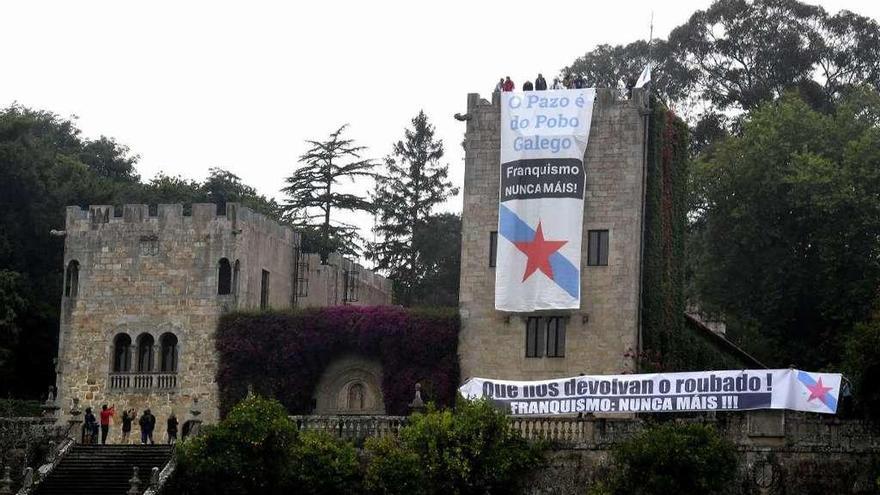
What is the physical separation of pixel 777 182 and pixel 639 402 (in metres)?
15.3

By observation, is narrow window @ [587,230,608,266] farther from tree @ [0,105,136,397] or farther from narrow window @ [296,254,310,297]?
tree @ [0,105,136,397]

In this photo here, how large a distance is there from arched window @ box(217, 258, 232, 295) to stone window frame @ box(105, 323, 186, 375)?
67.7 inches

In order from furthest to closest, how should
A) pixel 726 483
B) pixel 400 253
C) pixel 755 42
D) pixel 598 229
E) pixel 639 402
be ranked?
pixel 400 253
pixel 755 42
pixel 598 229
pixel 639 402
pixel 726 483

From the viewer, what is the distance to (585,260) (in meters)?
52.8

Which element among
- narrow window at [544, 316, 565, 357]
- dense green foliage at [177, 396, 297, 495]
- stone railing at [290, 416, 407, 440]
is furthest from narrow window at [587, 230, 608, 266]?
dense green foliage at [177, 396, 297, 495]

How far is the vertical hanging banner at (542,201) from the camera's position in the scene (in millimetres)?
52438

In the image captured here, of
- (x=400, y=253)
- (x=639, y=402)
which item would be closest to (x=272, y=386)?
(x=639, y=402)

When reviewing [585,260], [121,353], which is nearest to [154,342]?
[121,353]

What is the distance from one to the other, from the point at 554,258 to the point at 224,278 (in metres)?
10.6

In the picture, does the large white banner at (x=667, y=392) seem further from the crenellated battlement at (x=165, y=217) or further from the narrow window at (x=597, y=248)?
the crenellated battlement at (x=165, y=217)

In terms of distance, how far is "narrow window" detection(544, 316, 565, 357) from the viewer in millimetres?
52656

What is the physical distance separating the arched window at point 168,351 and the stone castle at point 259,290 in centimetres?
3

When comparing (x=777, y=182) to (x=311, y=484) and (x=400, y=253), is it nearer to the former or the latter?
(x=311, y=484)

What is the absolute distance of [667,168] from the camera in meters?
54.8
